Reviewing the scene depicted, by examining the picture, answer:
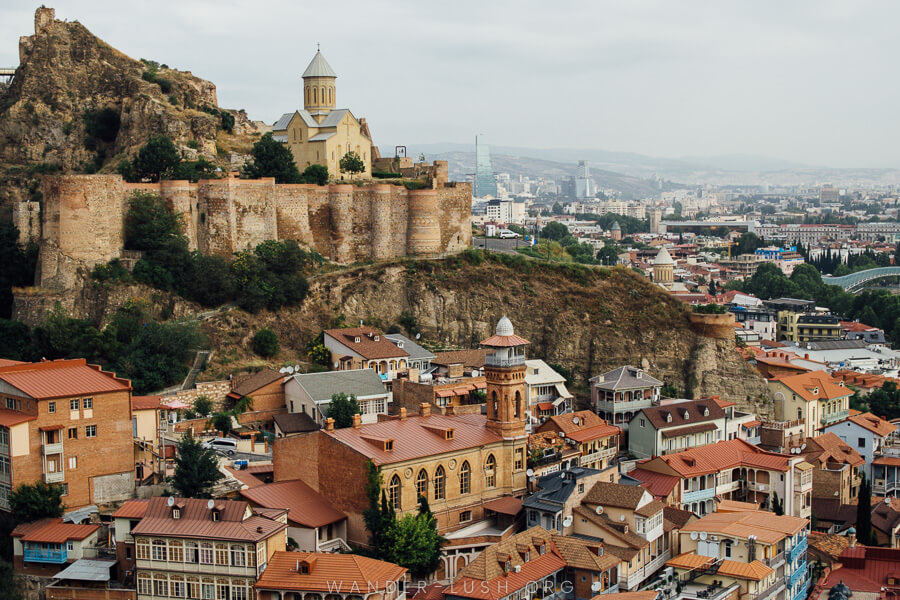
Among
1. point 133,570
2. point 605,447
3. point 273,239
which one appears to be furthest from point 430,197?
point 133,570

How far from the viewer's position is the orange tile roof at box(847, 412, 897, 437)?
167ft

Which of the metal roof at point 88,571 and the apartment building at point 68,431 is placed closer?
the metal roof at point 88,571

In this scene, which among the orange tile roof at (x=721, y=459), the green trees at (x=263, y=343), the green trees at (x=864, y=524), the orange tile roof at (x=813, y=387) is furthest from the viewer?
the orange tile roof at (x=813, y=387)

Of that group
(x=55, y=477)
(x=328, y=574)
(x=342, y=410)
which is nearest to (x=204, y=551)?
(x=328, y=574)

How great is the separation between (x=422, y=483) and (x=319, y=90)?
3456 cm

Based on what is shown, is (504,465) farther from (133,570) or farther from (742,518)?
(133,570)

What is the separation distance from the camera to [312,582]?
28.5 metres

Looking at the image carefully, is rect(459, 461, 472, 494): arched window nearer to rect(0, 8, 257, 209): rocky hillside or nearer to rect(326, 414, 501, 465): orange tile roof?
rect(326, 414, 501, 465): orange tile roof

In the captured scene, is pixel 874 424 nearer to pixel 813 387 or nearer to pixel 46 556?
→ pixel 813 387

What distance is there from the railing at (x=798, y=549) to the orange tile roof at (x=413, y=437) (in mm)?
9833

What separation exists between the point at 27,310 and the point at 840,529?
33208mm

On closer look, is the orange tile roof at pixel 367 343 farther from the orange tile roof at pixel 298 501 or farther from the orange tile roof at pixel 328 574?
the orange tile roof at pixel 328 574

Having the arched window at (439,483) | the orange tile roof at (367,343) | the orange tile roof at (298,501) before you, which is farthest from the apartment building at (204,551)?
the orange tile roof at (367,343)

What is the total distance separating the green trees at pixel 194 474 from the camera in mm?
32625
